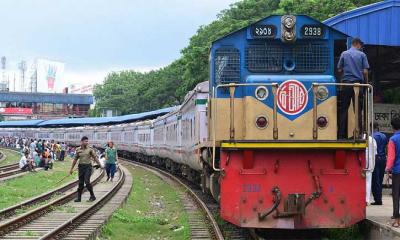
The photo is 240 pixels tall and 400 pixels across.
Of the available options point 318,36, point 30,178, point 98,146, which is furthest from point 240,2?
point 318,36

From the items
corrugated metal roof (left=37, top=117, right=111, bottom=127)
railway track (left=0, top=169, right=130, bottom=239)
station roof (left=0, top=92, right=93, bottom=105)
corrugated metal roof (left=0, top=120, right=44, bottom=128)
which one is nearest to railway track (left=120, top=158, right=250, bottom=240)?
railway track (left=0, top=169, right=130, bottom=239)

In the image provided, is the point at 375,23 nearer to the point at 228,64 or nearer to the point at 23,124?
the point at 228,64

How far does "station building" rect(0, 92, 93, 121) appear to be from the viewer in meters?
108

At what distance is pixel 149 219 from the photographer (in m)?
13.3

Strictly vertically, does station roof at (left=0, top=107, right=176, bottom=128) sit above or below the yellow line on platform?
above

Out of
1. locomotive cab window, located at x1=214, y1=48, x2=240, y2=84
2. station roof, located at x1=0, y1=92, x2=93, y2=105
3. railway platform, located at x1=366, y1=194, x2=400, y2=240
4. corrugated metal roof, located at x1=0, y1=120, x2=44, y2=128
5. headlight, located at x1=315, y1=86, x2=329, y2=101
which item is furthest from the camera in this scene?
station roof, located at x1=0, y1=92, x2=93, y2=105

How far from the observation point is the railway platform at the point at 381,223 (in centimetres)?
789

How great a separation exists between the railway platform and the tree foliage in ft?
17.1

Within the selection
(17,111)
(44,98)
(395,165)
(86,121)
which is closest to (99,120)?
(86,121)

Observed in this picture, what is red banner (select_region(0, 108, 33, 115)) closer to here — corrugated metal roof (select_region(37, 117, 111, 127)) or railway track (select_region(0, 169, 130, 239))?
corrugated metal roof (select_region(37, 117, 111, 127))

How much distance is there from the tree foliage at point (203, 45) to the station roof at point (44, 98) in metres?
10.7

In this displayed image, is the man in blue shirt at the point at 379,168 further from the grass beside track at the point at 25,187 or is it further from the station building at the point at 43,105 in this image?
the station building at the point at 43,105

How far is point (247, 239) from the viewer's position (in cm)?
974

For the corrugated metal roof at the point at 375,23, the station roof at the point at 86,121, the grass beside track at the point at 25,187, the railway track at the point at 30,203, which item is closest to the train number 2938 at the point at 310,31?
the corrugated metal roof at the point at 375,23
